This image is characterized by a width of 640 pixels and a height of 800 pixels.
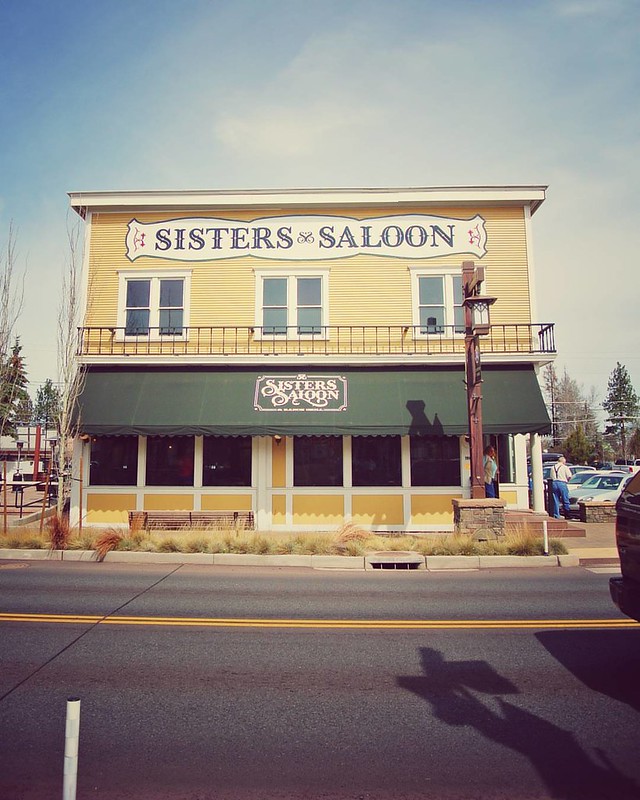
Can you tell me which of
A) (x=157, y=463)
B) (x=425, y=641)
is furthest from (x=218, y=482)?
(x=425, y=641)

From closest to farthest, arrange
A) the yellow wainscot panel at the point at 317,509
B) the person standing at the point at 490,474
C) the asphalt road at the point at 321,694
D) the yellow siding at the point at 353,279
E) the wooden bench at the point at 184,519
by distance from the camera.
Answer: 1. the asphalt road at the point at 321,694
2. the wooden bench at the point at 184,519
3. the person standing at the point at 490,474
4. the yellow wainscot panel at the point at 317,509
5. the yellow siding at the point at 353,279

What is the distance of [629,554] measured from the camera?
16.8 ft

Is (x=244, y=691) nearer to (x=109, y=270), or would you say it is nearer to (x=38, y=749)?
(x=38, y=749)

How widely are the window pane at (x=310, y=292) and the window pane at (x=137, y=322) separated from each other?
4.58 metres

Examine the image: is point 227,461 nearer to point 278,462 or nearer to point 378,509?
point 278,462

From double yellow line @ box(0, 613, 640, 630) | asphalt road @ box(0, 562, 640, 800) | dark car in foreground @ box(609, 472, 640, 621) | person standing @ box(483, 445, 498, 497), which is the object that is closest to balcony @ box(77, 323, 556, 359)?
person standing @ box(483, 445, 498, 497)

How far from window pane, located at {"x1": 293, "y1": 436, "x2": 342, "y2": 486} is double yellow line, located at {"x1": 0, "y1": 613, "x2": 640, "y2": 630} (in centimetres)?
895

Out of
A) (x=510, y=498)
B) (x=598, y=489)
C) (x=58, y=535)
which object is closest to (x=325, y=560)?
(x=58, y=535)

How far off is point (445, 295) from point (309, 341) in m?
4.21

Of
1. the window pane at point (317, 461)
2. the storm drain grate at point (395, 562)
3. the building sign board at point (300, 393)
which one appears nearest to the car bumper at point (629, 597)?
the storm drain grate at point (395, 562)

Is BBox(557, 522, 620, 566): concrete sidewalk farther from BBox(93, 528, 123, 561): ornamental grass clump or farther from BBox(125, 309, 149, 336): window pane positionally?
BBox(125, 309, 149, 336): window pane

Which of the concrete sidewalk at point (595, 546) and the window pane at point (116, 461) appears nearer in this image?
the concrete sidewalk at point (595, 546)

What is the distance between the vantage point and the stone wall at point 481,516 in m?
12.7

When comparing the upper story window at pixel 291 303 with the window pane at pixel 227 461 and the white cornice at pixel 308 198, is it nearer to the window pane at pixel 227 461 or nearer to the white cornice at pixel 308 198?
the white cornice at pixel 308 198
